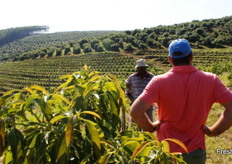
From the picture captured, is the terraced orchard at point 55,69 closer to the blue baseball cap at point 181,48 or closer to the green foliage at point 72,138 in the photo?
the blue baseball cap at point 181,48

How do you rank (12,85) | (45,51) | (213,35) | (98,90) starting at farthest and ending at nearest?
(45,51) → (213,35) → (12,85) → (98,90)

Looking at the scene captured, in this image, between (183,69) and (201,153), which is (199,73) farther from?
(201,153)

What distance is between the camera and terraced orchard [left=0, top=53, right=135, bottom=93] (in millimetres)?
43031

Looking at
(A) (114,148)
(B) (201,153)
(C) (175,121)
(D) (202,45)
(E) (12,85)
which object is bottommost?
(E) (12,85)

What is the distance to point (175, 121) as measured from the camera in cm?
166

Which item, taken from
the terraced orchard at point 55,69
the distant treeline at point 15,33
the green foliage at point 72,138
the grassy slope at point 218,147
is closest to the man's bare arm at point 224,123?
the green foliage at point 72,138

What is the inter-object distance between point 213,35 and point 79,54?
34437mm

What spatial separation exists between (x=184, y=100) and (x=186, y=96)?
3 centimetres

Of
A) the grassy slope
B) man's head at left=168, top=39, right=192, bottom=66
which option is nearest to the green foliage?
man's head at left=168, top=39, right=192, bottom=66

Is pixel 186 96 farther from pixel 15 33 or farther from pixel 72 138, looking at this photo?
A: pixel 15 33

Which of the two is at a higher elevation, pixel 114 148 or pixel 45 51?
pixel 114 148

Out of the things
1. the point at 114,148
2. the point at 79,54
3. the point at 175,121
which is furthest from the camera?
the point at 79,54

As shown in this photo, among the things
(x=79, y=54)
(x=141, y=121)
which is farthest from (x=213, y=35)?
(x=141, y=121)

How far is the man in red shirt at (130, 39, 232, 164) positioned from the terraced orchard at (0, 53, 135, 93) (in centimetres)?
3605
